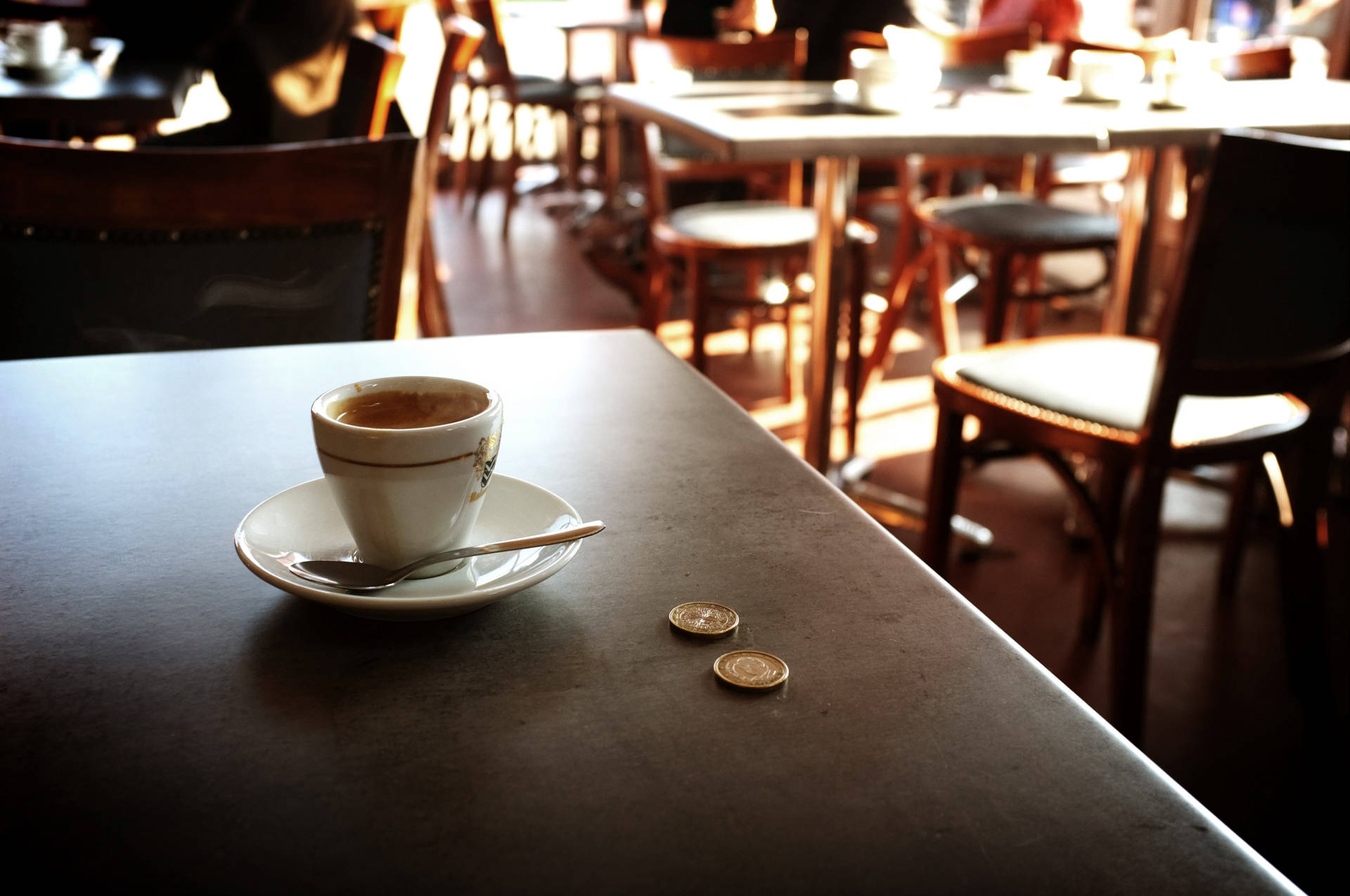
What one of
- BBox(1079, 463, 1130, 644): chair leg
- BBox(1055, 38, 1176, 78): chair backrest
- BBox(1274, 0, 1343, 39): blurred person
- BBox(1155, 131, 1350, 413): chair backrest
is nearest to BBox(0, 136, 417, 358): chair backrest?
BBox(1155, 131, 1350, 413): chair backrest

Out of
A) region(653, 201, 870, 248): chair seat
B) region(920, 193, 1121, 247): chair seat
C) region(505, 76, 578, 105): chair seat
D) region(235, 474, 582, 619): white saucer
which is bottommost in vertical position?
region(653, 201, 870, 248): chair seat

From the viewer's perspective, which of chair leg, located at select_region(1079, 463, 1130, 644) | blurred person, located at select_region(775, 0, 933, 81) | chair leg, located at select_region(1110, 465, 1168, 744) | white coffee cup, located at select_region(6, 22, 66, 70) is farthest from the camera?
blurred person, located at select_region(775, 0, 933, 81)

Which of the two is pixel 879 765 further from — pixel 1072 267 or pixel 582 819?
pixel 1072 267

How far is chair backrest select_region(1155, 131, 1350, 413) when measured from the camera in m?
1.33

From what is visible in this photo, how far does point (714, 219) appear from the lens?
9.48 feet

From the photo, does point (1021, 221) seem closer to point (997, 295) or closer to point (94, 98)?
point (997, 295)

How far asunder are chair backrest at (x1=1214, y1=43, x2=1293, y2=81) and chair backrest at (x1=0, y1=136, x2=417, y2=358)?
2.46m

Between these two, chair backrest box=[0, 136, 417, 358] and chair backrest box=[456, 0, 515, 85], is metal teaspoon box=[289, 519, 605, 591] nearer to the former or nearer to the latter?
chair backrest box=[0, 136, 417, 358]

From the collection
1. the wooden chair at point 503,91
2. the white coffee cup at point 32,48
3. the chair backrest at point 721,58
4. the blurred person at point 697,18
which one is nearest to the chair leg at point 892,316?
the chair backrest at point 721,58

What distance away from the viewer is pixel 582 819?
368mm

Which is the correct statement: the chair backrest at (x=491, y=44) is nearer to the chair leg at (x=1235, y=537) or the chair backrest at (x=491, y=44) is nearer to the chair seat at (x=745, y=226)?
the chair seat at (x=745, y=226)

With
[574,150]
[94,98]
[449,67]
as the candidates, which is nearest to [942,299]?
[449,67]

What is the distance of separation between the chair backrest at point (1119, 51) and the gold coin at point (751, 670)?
282cm

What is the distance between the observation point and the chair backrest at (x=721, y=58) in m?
3.09
